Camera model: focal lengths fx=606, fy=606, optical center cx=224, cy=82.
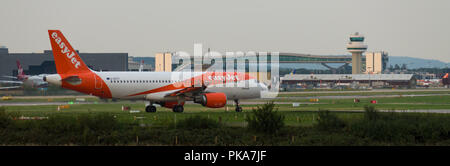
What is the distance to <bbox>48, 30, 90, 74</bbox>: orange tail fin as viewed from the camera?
5025 centimetres

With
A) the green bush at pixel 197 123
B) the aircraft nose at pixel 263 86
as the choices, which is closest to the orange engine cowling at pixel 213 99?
the aircraft nose at pixel 263 86

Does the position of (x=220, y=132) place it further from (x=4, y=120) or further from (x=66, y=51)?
(x=66, y=51)

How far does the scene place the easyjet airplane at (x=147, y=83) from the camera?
50.3m

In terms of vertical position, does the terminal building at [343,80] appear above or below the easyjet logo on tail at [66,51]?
below

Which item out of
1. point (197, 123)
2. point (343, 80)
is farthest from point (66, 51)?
point (343, 80)

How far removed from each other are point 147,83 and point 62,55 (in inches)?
297

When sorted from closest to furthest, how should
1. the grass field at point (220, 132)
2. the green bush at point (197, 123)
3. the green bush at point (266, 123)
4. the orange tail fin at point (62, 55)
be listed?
the grass field at point (220, 132) → the green bush at point (266, 123) → the green bush at point (197, 123) → the orange tail fin at point (62, 55)

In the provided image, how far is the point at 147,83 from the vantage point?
52719 millimetres

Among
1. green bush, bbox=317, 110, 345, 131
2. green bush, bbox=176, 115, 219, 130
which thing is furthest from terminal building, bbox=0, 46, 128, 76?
green bush, bbox=317, 110, 345, 131

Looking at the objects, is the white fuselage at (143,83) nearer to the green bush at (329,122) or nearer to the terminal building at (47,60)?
the green bush at (329,122)

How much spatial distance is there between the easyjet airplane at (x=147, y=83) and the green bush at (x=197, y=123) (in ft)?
29.0
